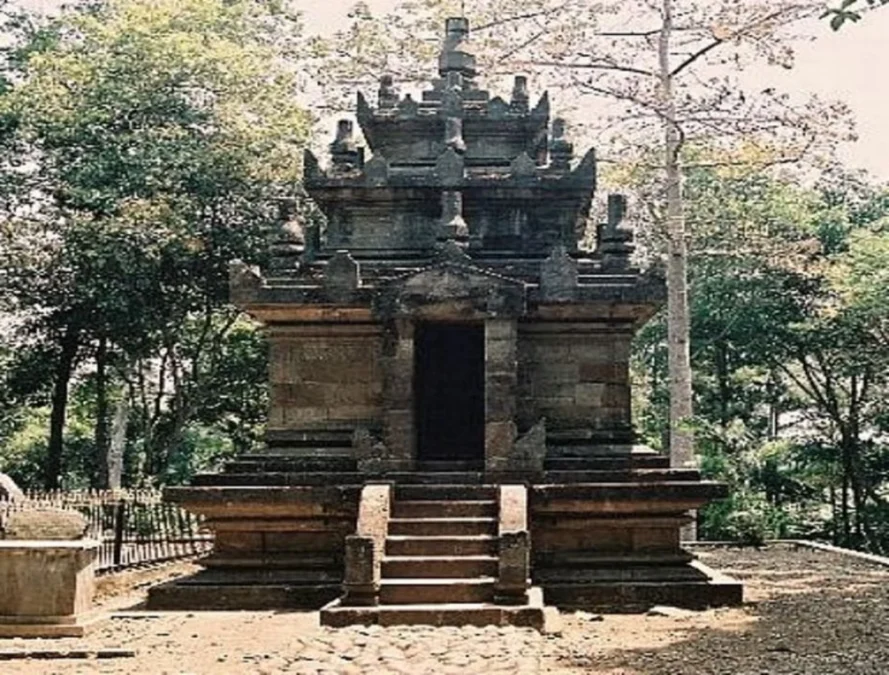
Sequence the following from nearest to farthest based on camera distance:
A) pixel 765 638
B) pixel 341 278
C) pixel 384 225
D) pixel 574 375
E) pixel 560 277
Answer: pixel 765 638 < pixel 560 277 < pixel 341 278 < pixel 574 375 < pixel 384 225

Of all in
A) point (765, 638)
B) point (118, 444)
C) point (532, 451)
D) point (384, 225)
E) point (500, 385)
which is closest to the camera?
point (765, 638)

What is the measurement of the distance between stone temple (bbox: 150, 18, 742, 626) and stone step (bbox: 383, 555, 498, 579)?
0.07ft

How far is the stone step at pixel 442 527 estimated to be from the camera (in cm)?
1180

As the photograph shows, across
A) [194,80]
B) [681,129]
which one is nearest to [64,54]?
[194,80]

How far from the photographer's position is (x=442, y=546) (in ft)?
37.7

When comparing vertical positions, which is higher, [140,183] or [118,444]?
[140,183]

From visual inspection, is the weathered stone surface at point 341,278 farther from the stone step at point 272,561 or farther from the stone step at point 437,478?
the stone step at point 272,561

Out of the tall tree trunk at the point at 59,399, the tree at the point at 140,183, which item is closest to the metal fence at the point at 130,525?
the tree at the point at 140,183

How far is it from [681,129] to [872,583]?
1000cm

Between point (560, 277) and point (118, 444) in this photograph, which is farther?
point (118, 444)

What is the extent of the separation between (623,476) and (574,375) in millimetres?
1749

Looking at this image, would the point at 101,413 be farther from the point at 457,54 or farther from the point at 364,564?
the point at 364,564

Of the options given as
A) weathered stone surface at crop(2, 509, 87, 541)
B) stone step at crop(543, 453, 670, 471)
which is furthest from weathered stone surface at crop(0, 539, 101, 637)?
stone step at crop(543, 453, 670, 471)

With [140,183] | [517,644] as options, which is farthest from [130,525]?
[517,644]
